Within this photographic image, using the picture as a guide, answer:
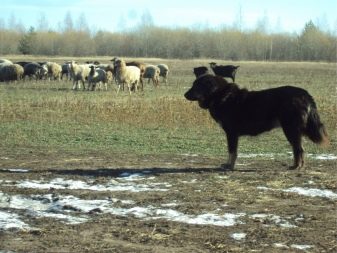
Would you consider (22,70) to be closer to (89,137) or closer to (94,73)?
(94,73)

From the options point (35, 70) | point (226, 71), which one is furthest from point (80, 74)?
point (226, 71)

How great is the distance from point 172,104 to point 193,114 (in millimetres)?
3144

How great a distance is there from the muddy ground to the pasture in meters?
0.01

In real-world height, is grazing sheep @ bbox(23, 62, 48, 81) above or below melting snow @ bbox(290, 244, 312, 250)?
above

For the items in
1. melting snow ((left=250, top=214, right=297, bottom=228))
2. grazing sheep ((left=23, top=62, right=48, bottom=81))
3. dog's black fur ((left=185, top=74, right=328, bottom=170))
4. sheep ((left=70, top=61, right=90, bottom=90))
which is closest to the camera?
melting snow ((left=250, top=214, right=297, bottom=228))

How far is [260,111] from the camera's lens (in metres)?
9.25

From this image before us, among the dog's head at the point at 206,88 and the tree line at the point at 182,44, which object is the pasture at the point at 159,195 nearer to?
the dog's head at the point at 206,88

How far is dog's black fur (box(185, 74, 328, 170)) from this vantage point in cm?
902

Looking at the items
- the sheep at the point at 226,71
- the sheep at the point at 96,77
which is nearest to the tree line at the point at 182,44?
the sheep at the point at 226,71

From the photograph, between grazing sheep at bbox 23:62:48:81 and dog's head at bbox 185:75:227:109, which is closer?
dog's head at bbox 185:75:227:109

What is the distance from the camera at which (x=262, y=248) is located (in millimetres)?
5109

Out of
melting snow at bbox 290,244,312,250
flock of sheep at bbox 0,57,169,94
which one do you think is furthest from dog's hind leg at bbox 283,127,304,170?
flock of sheep at bbox 0,57,169,94

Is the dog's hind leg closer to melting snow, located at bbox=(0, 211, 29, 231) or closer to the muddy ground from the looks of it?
the muddy ground

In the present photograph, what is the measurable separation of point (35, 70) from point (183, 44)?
60.4 metres
